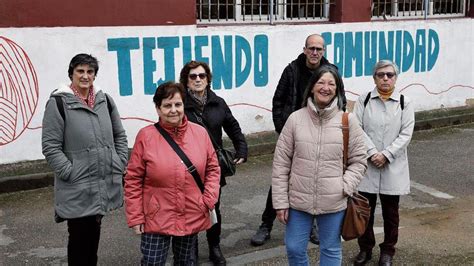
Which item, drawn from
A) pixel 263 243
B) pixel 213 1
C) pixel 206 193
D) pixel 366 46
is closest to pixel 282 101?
pixel 263 243

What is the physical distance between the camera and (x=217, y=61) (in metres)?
8.28

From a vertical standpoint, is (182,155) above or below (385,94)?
below

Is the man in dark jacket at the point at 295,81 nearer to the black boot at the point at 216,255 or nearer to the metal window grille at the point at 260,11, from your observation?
the black boot at the point at 216,255

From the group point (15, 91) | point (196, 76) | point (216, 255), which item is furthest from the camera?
point (15, 91)

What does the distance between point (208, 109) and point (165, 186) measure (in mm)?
1008

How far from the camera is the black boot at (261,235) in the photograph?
535cm

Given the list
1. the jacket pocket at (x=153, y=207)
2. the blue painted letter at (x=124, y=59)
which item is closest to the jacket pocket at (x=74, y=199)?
the jacket pocket at (x=153, y=207)

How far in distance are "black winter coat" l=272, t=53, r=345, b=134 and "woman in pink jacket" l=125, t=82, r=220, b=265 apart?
1.47 meters

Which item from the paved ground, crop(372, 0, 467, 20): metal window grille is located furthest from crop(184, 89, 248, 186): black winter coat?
crop(372, 0, 467, 20): metal window grille

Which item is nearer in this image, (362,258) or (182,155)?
(182,155)

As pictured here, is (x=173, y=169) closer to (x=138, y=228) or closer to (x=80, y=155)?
(x=138, y=228)

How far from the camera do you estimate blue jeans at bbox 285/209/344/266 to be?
Answer: 402 centimetres

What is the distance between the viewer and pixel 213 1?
28.1 feet

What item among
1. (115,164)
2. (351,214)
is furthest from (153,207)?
(351,214)
